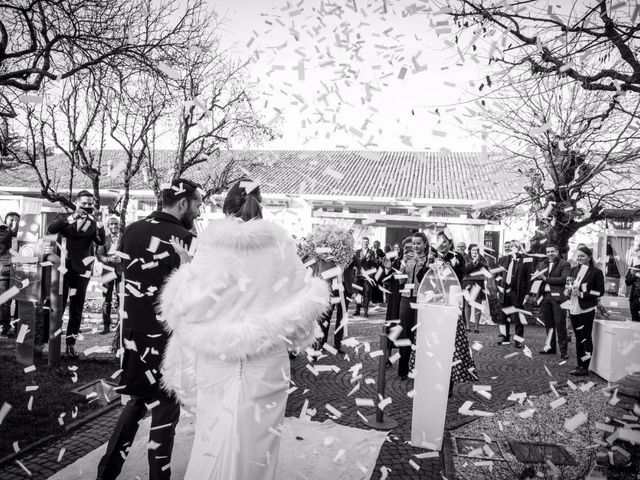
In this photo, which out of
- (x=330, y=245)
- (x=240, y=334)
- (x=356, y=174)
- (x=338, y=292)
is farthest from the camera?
(x=356, y=174)

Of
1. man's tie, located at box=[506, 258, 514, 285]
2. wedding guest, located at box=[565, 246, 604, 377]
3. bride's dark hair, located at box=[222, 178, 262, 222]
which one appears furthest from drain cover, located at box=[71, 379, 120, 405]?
man's tie, located at box=[506, 258, 514, 285]

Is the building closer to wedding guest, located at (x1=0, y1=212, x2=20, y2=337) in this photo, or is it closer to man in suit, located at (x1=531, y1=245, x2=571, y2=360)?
man in suit, located at (x1=531, y1=245, x2=571, y2=360)

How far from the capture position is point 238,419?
254cm

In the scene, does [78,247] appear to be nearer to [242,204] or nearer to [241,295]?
[242,204]

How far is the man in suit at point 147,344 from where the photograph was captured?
9.93 feet

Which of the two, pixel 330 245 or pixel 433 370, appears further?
pixel 330 245

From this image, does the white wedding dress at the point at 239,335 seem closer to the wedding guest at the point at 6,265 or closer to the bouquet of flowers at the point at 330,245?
the bouquet of flowers at the point at 330,245

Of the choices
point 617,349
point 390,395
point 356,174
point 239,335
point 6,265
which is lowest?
point 390,395

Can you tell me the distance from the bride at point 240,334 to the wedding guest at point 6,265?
760cm

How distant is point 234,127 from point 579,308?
30.6ft

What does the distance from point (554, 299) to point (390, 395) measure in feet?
15.8

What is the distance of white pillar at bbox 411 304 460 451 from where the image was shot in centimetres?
430


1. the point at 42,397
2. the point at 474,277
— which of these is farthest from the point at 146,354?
the point at 474,277

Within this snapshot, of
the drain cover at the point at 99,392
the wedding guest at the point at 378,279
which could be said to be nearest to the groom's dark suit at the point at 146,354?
the drain cover at the point at 99,392
